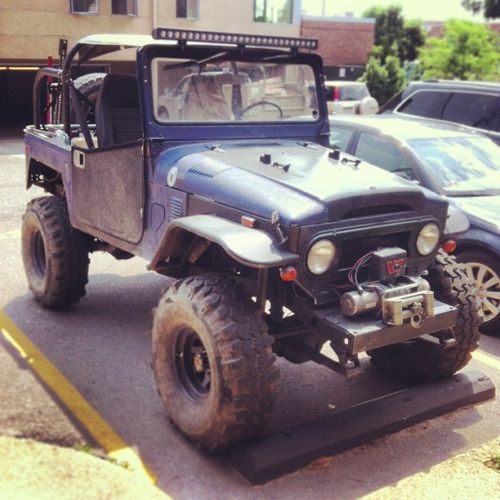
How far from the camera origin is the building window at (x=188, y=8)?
23.0 metres

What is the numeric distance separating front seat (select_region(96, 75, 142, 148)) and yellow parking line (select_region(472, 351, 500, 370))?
2.97 m

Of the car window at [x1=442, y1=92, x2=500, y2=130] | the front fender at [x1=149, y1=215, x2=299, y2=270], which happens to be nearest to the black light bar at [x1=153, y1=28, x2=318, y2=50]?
the front fender at [x1=149, y1=215, x2=299, y2=270]

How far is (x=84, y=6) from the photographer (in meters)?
21.1

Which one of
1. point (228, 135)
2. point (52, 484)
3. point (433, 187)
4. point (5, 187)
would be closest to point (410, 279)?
point (228, 135)

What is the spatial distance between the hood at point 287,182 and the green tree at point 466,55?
1747 centimetres

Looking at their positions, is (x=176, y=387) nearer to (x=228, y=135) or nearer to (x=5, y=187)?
(x=228, y=135)

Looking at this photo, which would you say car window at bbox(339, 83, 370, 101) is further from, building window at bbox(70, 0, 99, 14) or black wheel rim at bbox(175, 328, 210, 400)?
black wheel rim at bbox(175, 328, 210, 400)

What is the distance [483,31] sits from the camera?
21.2 metres

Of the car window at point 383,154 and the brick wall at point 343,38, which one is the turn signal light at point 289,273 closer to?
the car window at point 383,154

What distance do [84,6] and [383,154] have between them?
16.4m

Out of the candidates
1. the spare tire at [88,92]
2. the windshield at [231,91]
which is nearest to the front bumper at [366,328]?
the windshield at [231,91]

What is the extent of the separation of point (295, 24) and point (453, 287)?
2419cm

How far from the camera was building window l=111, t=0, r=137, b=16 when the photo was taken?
71.2ft

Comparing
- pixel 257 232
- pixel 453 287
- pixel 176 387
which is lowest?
pixel 176 387
